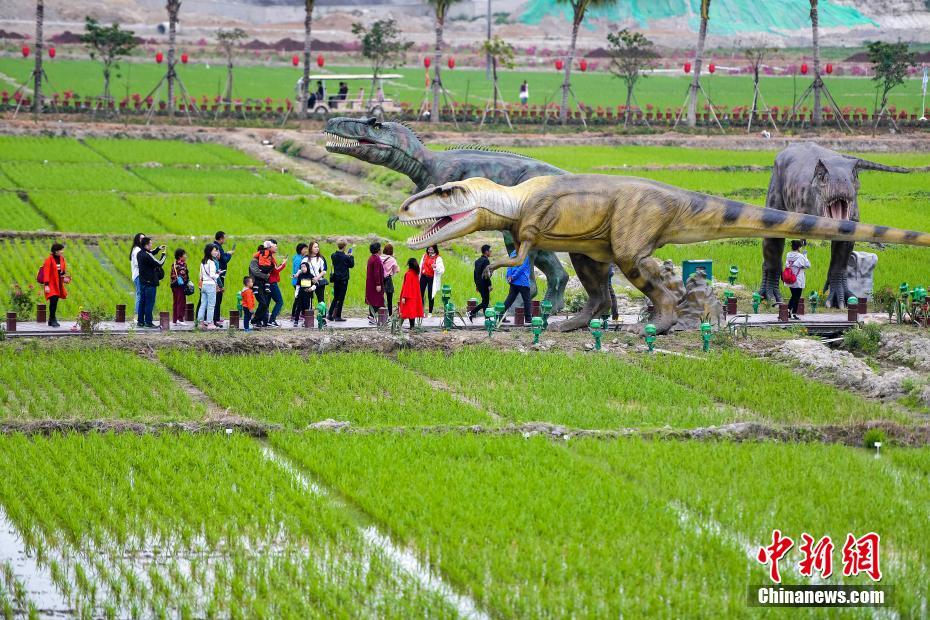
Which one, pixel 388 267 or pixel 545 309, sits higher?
pixel 388 267

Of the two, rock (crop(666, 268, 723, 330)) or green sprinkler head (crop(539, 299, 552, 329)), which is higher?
rock (crop(666, 268, 723, 330))

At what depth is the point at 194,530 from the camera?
11.7 m

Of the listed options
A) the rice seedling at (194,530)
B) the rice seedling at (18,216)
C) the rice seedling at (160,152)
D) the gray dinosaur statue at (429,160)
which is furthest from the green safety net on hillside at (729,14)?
the rice seedling at (194,530)

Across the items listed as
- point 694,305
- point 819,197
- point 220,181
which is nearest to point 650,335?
point 694,305

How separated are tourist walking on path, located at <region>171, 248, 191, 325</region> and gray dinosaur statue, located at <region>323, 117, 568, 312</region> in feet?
8.42

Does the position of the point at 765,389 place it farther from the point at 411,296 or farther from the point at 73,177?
the point at 73,177

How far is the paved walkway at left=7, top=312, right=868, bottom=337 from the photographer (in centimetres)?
1845

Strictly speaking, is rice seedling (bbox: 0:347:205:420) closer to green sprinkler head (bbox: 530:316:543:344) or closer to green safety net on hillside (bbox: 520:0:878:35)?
green sprinkler head (bbox: 530:316:543:344)

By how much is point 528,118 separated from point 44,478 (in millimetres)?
36880

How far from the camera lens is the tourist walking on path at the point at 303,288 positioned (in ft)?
63.7

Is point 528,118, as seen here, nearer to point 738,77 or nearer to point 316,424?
point 738,77

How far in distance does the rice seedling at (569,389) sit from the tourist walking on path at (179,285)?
313 cm

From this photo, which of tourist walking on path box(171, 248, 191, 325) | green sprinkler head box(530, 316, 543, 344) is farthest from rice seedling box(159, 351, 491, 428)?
green sprinkler head box(530, 316, 543, 344)

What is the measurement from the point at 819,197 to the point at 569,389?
7004 mm
